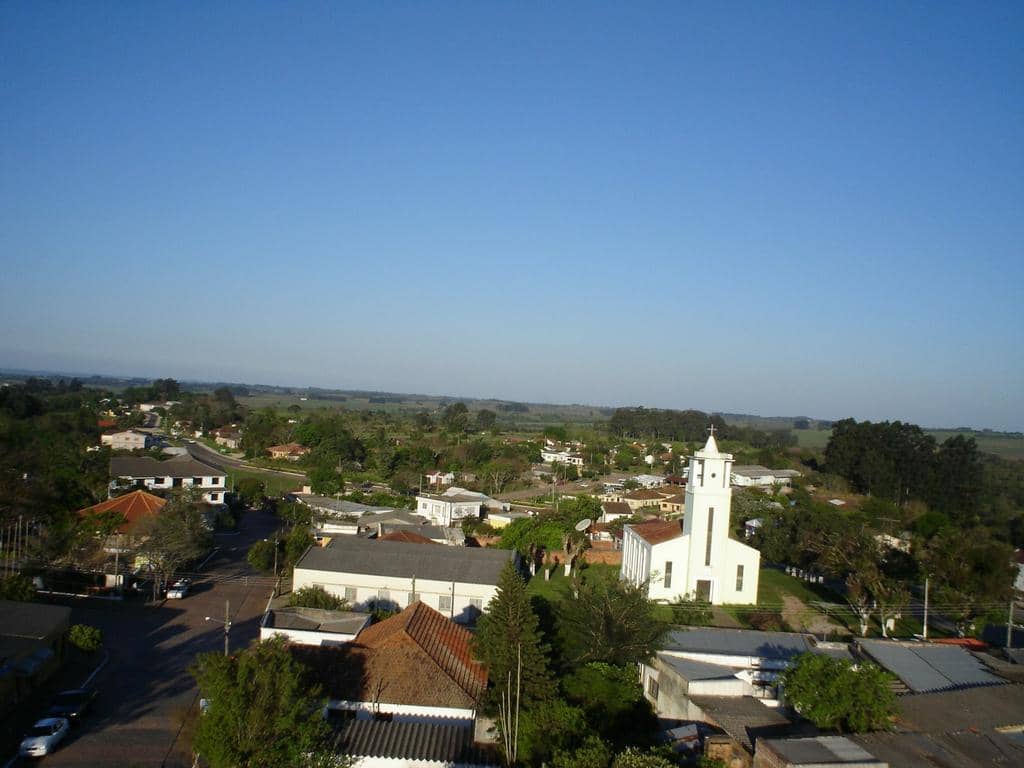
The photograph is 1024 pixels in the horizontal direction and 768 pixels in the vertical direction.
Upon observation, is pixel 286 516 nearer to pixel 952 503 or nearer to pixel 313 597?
pixel 313 597

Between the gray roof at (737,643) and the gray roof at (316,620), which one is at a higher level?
the gray roof at (737,643)

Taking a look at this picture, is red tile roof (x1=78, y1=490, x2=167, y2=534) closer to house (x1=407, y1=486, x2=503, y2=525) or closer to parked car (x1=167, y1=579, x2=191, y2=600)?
parked car (x1=167, y1=579, x2=191, y2=600)

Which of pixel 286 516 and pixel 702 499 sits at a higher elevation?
pixel 702 499

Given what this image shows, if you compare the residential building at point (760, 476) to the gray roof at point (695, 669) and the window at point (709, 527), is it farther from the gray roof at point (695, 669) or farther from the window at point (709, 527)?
the gray roof at point (695, 669)

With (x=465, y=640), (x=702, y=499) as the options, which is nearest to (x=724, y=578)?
(x=702, y=499)

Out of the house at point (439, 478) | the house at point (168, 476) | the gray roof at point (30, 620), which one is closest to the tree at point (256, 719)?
the gray roof at point (30, 620)
